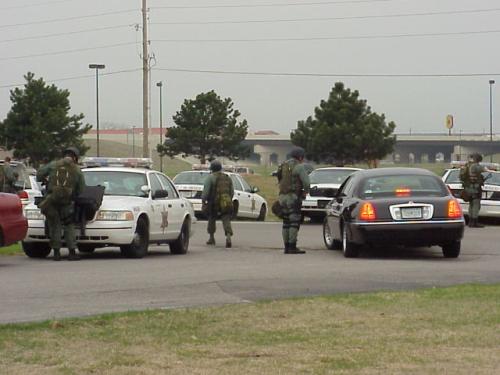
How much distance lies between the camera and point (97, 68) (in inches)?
2469

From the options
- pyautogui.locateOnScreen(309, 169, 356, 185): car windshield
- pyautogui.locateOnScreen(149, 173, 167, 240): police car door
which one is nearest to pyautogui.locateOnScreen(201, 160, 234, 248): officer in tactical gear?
pyautogui.locateOnScreen(149, 173, 167, 240): police car door

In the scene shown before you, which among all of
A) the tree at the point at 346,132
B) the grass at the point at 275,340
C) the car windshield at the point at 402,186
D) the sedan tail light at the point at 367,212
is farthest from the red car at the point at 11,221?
the tree at the point at 346,132

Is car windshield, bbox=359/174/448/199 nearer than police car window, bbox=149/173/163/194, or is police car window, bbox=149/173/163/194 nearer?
car windshield, bbox=359/174/448/199

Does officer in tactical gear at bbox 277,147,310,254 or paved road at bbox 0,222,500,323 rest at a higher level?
officer in tactical gear at bbox 277,147,310,254

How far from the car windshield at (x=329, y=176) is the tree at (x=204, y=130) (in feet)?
102

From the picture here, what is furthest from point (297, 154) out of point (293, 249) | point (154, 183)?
point (154, 183)

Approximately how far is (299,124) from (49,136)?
14.7 meters

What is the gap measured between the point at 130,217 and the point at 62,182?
1216 millimetres

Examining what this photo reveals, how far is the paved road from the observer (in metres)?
11.1

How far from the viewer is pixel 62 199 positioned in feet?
53.8

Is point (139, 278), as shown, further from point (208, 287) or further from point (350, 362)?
point (350, 362)

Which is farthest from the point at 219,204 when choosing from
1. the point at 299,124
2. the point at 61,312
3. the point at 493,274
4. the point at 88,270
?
the point at 299,124

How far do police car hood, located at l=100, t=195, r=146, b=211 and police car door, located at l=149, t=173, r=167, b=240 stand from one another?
278 millimetres

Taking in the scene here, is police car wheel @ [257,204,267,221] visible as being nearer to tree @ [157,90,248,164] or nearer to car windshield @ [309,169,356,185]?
car windshield @ [309,169,356,185]
